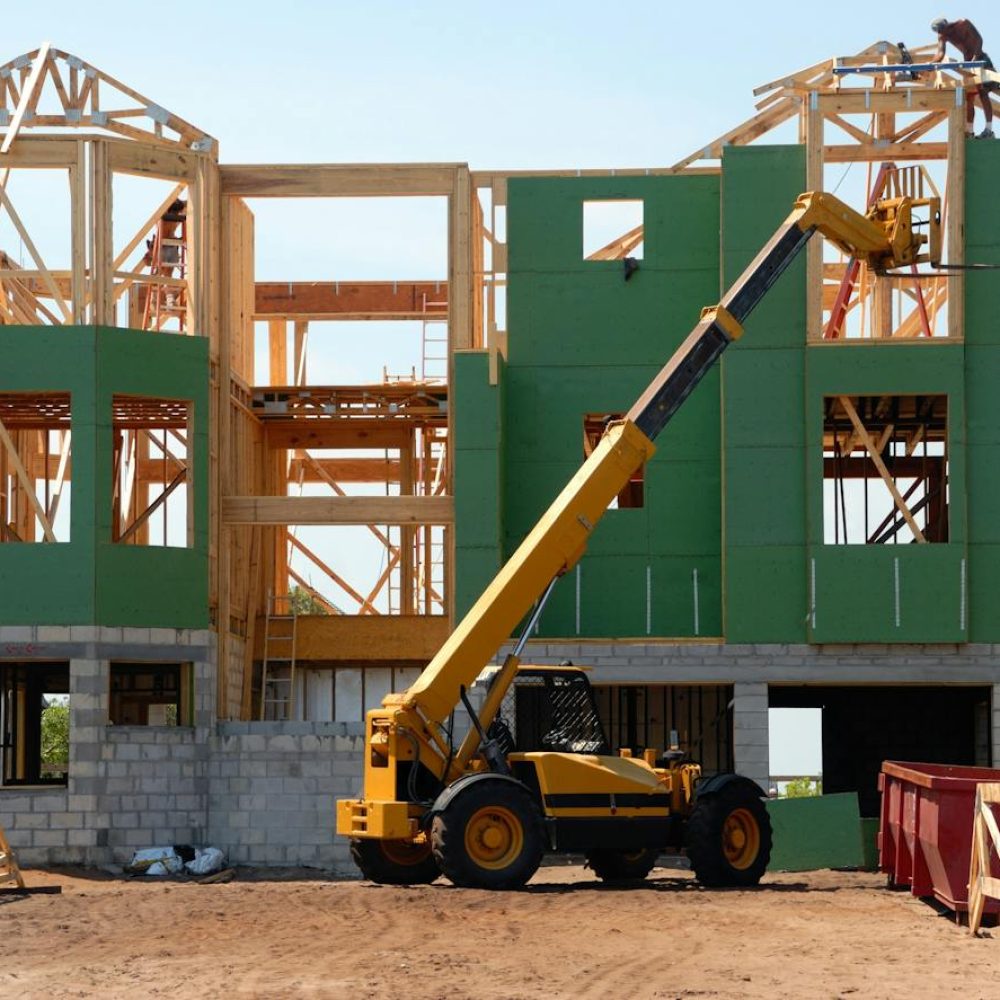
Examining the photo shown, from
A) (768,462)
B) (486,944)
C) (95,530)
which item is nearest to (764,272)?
(768,462)

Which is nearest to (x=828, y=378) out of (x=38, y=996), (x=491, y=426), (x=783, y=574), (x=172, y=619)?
(x=783, y=574)

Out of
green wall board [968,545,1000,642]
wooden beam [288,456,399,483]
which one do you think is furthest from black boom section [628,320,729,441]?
wooden beam [288,456,399,483]

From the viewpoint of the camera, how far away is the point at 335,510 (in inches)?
1347

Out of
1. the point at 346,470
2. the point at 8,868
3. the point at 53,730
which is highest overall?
the point at 346,470

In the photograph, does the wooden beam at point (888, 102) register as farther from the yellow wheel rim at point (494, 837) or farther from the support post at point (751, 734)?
the yellow wheel rim at point (494, 837)

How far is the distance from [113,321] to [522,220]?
715cm

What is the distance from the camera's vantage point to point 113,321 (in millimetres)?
32781

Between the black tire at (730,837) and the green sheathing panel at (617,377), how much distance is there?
1013 cm

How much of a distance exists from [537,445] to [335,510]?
3.60 meters

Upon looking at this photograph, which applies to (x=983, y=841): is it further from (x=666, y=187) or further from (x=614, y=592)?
(x=666, y=187)

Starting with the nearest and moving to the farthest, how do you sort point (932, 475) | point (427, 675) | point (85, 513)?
point (427, 675) → point (85, 513) → point (932, 475)

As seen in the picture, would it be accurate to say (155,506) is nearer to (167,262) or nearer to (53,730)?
(167,262)

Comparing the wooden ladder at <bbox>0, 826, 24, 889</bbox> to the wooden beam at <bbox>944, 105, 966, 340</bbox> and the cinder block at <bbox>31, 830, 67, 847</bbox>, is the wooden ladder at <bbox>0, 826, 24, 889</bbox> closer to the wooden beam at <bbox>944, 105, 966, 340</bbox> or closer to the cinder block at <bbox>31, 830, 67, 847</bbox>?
the cinder block at <bbox>31, 830, 67, 847</bbox>

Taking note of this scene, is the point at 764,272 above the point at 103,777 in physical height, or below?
above
